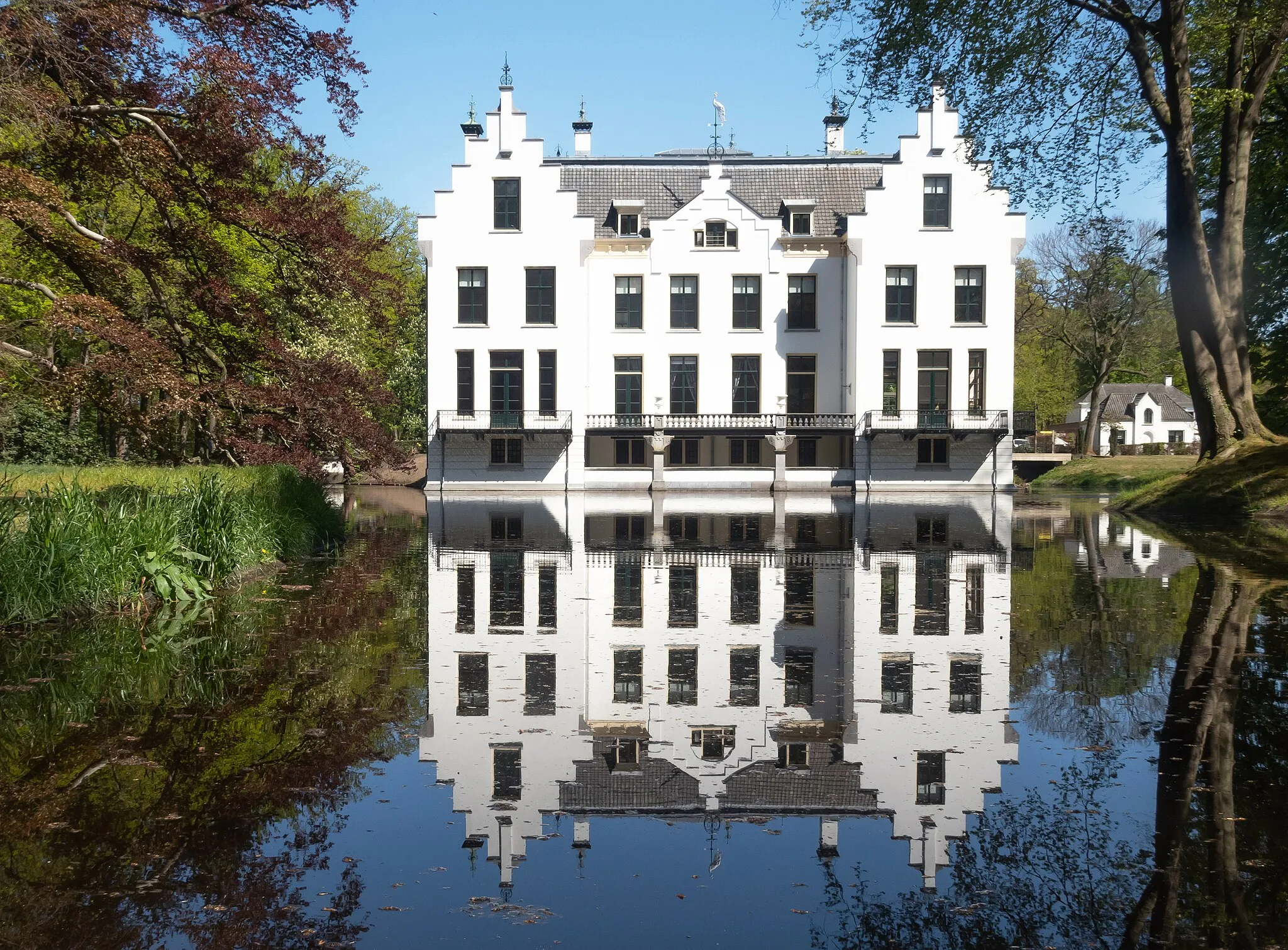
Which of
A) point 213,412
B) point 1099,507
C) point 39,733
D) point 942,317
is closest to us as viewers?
point 39,733

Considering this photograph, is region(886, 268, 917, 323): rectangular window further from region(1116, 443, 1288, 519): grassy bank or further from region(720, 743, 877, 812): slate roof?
region(720, 743, 877, 812): slate roof

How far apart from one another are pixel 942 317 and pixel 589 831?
37.8 m

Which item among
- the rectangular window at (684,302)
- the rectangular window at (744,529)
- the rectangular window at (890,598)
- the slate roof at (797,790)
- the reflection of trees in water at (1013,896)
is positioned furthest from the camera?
the rectangular window at (684,302)

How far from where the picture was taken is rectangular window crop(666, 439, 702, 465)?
41281 mm

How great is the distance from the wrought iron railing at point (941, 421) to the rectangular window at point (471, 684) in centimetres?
3298

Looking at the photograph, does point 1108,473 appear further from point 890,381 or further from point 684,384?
point 684,384

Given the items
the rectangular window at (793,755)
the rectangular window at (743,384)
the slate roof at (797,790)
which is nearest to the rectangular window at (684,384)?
the rectangular window at (743,384)

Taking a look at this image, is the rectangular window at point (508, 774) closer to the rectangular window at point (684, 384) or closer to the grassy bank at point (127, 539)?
the grassy bank at point (127, 539)

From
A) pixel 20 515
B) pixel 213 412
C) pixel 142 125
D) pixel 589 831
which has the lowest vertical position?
pixel 589 831

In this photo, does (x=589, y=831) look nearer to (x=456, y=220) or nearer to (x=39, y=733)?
(x=39, y=733)

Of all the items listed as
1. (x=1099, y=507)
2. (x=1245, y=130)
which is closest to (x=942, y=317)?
(x=1099, y=507)

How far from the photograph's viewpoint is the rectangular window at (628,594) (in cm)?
972

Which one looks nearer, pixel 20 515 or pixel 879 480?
pixel 20 515

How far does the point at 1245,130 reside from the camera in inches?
891
